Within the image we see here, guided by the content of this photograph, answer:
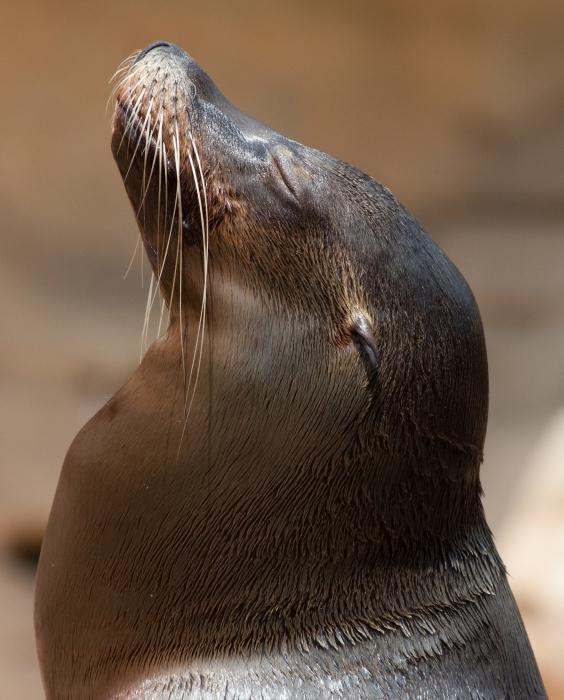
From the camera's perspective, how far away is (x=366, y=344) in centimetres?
114

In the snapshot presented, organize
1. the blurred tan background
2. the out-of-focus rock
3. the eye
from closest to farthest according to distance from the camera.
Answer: the eye
the out-of-focus rock
the blurred tan background

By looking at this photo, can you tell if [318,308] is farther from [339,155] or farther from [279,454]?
[339,155]

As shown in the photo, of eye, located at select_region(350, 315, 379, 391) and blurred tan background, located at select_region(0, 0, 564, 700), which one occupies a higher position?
blurred tan background, located at select_region(0, 0, 564, 700)

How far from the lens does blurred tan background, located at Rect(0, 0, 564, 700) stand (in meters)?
2.31

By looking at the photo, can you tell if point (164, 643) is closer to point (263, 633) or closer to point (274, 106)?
point (263, 633)

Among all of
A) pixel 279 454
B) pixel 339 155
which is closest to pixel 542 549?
pixel 339 155

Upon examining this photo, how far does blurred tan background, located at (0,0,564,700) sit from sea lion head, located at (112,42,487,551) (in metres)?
1.14

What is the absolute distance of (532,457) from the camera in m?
2.43

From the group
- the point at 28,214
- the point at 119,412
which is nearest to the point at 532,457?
the point at 28,214

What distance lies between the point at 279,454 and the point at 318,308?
17 cm

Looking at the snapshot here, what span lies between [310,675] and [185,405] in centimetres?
32

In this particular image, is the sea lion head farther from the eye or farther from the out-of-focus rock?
the out-of-focus rock

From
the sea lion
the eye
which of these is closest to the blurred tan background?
the sea lion

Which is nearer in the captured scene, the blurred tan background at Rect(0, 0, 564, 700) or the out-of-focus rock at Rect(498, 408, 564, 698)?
the out-of-focus rock at Rect(498, 408, 564, 698)
